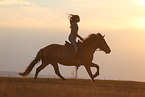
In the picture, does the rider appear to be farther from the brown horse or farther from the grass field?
the grass field

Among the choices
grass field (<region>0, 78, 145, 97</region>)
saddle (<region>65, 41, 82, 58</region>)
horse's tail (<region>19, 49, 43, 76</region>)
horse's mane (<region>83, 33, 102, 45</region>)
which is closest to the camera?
grass field (<region>0, 78, 145, 97</region>)

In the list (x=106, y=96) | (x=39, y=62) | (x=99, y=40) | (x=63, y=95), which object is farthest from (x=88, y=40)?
(x=63, y=95)

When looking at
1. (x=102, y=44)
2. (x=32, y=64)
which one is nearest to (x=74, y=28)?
(x=102, y=44)

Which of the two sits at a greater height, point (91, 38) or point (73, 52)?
point (91, 38)

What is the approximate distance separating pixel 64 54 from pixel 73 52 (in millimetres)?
525

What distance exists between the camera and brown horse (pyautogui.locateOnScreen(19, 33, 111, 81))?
45.2ft

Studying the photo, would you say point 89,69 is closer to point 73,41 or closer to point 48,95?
point 73,41

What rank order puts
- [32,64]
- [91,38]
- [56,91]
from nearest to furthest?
[56,91] < [91,38] < [32,64]

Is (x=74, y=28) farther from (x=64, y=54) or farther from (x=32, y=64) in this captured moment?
(x=32, y=64)

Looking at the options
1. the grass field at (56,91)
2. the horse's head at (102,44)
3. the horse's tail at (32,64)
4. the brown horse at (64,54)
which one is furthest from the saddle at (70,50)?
the grass field at (56,91)

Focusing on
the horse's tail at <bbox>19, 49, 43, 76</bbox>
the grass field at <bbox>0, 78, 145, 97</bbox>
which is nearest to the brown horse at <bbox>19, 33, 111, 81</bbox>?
the horse's tail at <bbox>19, 49, 43, 76</bbox>

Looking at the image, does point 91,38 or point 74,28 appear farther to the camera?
point 91,38

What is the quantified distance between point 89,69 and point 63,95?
7.09m

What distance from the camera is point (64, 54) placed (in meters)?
14.2
